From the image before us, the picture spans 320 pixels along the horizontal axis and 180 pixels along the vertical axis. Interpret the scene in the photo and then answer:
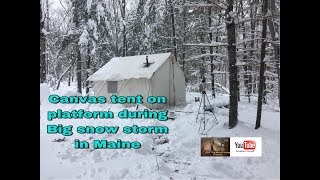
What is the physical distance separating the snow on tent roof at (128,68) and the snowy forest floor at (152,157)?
1929 millimetres

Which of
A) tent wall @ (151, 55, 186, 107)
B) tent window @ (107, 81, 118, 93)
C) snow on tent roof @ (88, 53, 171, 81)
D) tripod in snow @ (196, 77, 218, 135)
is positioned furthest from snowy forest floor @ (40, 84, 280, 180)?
snow on tent roof @ (88, 53, 171, 81)

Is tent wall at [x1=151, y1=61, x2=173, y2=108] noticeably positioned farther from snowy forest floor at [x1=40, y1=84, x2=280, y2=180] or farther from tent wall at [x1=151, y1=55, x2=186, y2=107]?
snowy forest floor at [x1=40, y1=84, x2=280, y2=180]

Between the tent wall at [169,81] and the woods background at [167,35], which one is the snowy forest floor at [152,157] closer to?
the woods background at [167,35]

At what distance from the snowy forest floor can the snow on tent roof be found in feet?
6.33

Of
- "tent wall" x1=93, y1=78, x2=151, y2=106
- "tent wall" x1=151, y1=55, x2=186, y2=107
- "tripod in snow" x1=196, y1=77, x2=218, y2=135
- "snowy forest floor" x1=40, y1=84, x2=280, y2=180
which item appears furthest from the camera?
"tent wall" x1=151, y1=55, x2=186, y2=107

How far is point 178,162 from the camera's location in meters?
6.69

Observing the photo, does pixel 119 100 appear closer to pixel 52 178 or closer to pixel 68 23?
pixel 52 178

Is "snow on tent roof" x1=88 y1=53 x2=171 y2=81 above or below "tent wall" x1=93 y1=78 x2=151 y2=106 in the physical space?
above

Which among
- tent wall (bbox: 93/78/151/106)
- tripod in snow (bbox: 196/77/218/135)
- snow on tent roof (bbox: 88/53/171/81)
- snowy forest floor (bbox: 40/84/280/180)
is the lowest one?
snowy forest floor (bbox: 40/84/280/180)

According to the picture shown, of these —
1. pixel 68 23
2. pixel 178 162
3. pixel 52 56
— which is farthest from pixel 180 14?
pixel 178 162

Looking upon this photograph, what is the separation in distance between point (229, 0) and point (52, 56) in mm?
4993

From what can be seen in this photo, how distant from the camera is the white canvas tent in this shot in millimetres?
8146

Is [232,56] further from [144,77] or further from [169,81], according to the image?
[144,77]

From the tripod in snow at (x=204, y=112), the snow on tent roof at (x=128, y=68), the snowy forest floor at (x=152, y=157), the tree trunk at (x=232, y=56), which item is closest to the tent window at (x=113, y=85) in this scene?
the snow on tent roof at (x=128, y=68)
